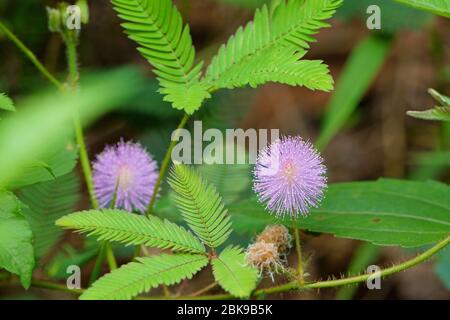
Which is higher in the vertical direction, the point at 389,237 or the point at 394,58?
the point at 394,58

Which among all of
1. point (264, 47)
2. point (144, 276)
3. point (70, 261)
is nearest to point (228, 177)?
point (70, 261)

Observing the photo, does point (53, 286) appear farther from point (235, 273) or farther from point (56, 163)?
point (235, 273)

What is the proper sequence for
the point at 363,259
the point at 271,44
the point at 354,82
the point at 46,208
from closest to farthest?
the point at 271,44
the point at 46,208
the point at 354,82
the point at 363,259

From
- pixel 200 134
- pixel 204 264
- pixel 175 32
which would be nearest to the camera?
pixel 204 264

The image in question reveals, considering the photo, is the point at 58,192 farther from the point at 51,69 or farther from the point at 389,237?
the point at 51,69

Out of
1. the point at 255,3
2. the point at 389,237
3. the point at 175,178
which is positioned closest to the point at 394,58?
the point at 255,3

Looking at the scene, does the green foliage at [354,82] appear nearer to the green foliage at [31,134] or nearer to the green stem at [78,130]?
the green stem at [78,130]
